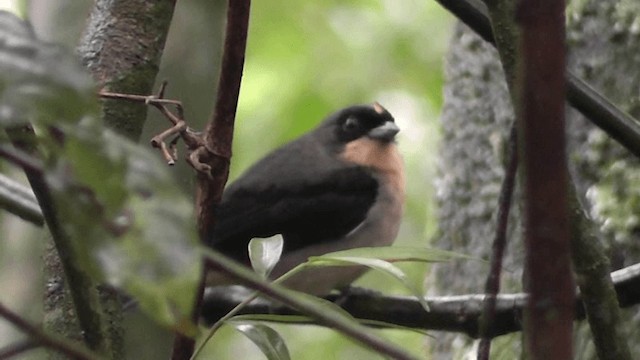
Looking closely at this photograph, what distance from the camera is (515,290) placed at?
2195mm

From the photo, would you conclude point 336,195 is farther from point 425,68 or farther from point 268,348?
point 425,68

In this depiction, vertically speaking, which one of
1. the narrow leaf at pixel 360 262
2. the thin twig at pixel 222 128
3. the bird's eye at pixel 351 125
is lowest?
the bird's eye at pixel 351 125

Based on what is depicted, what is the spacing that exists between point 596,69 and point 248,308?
1.03 metres

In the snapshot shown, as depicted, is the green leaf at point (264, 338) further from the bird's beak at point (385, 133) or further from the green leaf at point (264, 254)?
the bird's beak at point (385, 133)

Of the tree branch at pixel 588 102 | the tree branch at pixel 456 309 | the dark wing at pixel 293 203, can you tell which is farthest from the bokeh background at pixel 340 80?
the tree branch at pixel 588 102

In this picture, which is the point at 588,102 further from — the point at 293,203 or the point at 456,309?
the point at 293,203

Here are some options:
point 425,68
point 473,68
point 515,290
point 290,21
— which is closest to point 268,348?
point 515,290

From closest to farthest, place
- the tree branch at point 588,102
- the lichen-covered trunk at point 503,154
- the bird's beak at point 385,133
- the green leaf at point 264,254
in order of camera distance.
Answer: the green leaf at point 264,254 → the tree branch at point 588,102 → the lichen-covered trunk at point 503,154 → the bird's beak at point 385,133

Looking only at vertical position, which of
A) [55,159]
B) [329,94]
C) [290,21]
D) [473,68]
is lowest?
[329,94]

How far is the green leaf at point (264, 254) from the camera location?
34.9 inches

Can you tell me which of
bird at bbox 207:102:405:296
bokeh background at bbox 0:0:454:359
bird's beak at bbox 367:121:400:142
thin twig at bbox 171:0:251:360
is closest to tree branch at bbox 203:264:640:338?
thin twig at bbox 171:0:251:360

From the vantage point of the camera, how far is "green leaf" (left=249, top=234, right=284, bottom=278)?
886 mm

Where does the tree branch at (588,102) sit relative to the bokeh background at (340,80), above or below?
above

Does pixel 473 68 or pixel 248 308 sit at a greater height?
pixel 473 68
